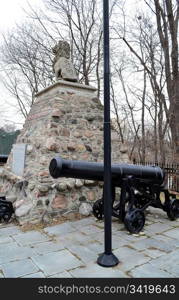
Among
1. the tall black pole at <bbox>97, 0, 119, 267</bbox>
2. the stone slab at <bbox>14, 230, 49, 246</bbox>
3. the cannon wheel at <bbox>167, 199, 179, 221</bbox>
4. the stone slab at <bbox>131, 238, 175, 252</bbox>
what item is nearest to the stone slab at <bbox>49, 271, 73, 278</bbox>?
the tall black pole at <bbox>97, 0, 119, 267</bbox>

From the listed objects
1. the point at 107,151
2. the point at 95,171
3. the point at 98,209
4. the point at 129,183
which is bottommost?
the point at 98,209

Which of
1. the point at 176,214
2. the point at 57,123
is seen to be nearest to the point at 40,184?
the point at 57,123

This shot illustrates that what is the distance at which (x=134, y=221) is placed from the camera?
3.55m

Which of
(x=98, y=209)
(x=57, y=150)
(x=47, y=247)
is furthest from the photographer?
(x=57, y=150)

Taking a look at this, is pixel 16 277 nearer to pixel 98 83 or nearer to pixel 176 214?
pixel 176 214

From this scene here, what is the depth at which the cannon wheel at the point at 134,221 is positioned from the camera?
3471 millimetres

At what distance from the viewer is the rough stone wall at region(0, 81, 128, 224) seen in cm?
423

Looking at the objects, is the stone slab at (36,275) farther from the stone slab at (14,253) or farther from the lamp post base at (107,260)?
the lamp post base at (107,260)

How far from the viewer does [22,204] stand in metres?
4.25

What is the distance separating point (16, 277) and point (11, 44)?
519 inches

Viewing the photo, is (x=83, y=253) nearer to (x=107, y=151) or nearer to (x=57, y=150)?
(x=107, y=151)

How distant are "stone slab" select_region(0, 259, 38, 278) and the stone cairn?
136 cm

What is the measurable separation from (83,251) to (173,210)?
2127 millimetres

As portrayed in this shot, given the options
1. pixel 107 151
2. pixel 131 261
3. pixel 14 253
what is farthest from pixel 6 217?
pixel 107 151
